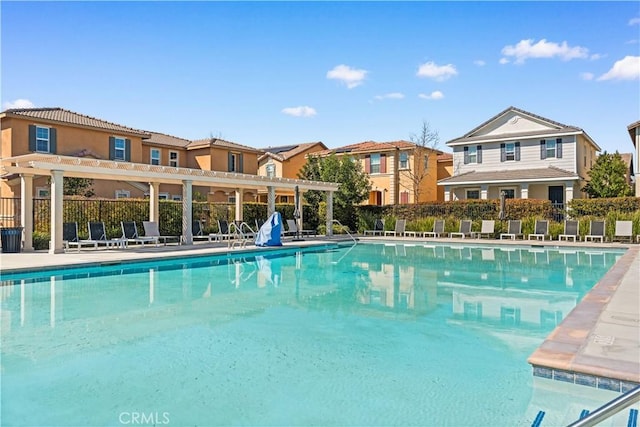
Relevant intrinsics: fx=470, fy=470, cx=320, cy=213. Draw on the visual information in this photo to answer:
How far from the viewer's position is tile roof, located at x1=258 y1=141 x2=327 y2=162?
1496 inches

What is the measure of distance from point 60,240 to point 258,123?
1699 centimetres

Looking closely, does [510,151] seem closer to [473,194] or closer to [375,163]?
[473,194]

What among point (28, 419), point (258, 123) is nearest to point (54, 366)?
point (28, 419)

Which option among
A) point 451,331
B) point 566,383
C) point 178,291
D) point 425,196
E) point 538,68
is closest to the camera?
point 566,383

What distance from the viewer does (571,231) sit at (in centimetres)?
2155

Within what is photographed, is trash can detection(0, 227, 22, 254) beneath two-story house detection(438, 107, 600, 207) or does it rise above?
beneath

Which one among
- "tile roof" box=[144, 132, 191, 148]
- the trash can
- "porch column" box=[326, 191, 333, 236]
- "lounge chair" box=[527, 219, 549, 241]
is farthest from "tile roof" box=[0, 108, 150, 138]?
"lounge chair" box=[527, 219, 549, 241]

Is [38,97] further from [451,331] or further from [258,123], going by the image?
[451,331]

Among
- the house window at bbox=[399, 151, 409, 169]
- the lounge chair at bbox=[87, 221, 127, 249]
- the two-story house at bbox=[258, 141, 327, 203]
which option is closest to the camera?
the lounge chair at bbox=[87, 221, 127, 249]

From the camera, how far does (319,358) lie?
551cm

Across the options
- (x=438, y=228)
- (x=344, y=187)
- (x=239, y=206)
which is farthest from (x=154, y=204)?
(x=438, y=228)

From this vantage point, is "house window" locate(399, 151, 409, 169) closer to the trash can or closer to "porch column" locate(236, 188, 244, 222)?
"porch column" locate(236, 188, 244, 222)

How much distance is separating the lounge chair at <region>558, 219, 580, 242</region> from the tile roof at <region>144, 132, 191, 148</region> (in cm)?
2343

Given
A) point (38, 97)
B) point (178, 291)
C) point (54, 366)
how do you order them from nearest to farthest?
point (54, 366), point (178, 291), point (38, 97)
